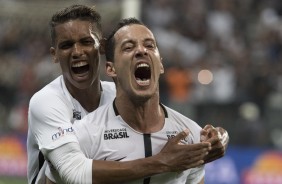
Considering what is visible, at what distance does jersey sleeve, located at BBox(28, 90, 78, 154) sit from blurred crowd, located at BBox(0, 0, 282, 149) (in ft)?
23.8

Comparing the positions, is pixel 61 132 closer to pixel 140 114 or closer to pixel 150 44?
pixel 140 114

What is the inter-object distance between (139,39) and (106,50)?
0.34 m

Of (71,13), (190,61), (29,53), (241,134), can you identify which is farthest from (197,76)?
(71,13)

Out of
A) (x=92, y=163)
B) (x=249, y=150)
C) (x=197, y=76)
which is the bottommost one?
(x=249, y=150)

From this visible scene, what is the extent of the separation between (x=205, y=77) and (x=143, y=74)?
8870 millimetres

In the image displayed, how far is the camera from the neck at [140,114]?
503 centimetres

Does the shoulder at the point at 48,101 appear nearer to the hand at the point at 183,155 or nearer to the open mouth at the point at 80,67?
the open mouth at the point at 80,67

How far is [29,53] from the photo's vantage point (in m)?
16.2

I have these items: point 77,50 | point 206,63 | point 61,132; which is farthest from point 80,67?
point 206,63

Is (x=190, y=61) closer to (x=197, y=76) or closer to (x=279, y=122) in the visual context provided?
(x=197, y=76)

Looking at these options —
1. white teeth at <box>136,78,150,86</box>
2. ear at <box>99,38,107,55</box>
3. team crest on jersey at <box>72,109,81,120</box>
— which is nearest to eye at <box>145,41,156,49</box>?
white teeth at <box>136,78,150,86</box>

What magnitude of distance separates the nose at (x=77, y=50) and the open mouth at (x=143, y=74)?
63 centimetres

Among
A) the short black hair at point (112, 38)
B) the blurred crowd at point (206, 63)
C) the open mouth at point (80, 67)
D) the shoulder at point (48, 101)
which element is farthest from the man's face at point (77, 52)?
the blurred crowd at point (206, 63)

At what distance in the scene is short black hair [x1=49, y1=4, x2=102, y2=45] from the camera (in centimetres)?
557
